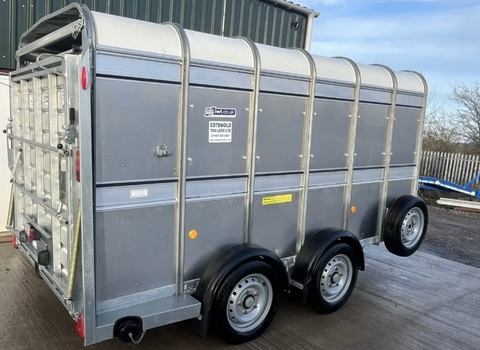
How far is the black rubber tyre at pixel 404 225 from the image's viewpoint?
5211mm

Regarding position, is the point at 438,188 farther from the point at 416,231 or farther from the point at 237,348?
the point at 237,348

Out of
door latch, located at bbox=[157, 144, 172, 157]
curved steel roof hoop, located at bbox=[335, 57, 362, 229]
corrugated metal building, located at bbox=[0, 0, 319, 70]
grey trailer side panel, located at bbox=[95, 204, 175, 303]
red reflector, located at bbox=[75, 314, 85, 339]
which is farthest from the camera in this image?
corrugated metal building, located at bbox=[0, 0, 319, 70]

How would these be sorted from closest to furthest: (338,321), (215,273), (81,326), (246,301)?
(81,326) → (215,273) → (246,301) → (338,321)

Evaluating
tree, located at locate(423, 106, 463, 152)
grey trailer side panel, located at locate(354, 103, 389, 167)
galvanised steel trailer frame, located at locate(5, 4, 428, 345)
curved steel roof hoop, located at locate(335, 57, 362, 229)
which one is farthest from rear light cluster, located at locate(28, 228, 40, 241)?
tree, located at locate(423, 106, 463, 152)

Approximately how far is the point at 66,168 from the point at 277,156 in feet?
6.07

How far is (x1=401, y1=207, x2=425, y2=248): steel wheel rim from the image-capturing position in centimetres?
539

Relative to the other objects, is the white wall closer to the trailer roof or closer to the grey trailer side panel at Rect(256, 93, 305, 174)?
the grey trailer side panel at Rect(256, 93, 305, 174)

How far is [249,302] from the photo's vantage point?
12.2 ft

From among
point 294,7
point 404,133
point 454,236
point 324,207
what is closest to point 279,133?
point 324,207

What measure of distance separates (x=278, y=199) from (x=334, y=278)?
1.13m

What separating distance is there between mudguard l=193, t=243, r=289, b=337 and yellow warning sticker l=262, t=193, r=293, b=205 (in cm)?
48

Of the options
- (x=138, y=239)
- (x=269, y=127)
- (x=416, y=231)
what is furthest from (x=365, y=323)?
(x=138, y=239)

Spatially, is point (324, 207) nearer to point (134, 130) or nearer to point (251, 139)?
point (251, 139)

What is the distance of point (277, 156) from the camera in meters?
3.98
